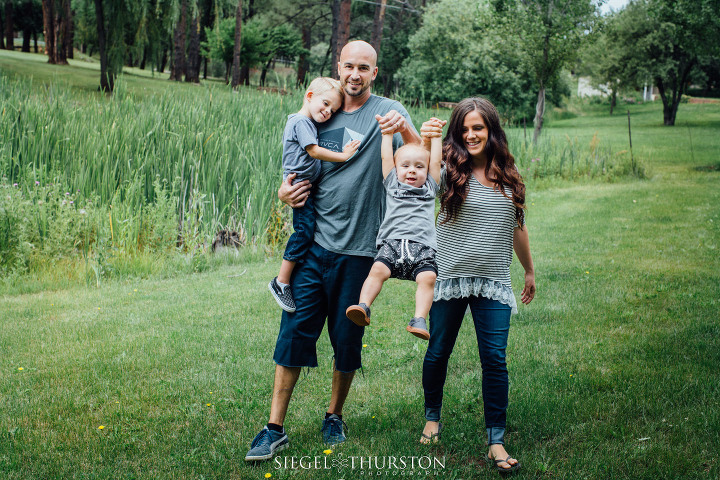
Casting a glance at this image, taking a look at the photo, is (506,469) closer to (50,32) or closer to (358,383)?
(358,383)

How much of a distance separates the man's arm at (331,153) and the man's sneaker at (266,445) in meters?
1.45

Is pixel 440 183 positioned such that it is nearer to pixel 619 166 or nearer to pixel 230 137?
pixel 230 137

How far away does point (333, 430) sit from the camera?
11.6 ft

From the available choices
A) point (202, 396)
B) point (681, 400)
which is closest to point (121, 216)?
point (202, 396)

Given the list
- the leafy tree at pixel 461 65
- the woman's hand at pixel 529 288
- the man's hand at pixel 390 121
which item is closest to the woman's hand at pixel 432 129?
the man's hand at pixel 390 121

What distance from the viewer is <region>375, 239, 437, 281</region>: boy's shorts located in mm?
3018

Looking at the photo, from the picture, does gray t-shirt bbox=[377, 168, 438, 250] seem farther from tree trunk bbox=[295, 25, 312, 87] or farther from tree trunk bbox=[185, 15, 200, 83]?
tree trunk bbox=[295, 25, 312, 87]

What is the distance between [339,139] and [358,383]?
6.51 feet

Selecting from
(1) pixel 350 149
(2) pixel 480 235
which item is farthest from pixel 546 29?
(1) pixel 350 149

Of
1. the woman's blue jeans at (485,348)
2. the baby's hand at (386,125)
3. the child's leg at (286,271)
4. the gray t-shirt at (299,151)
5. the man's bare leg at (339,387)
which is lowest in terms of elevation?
the man's bare leg at (339,387)

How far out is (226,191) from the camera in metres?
8.41

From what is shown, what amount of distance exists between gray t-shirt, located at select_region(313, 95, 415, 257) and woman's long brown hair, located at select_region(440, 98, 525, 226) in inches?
11.9

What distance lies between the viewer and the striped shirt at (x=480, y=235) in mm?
3324

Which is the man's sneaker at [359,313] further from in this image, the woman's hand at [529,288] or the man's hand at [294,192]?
the woman's hand at [529,288]
